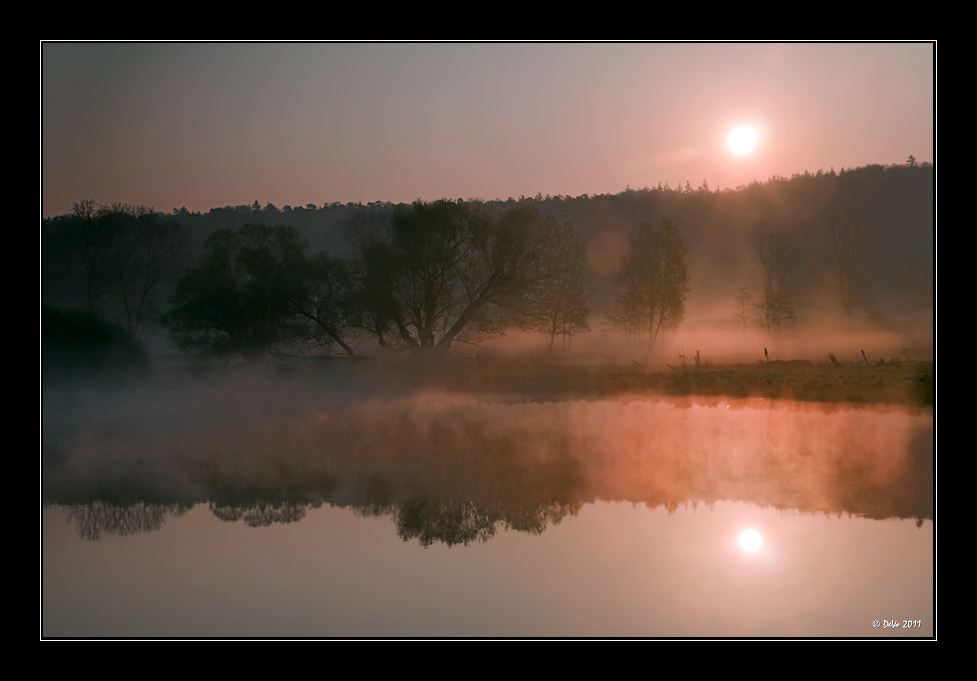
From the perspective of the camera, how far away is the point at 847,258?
9867mm

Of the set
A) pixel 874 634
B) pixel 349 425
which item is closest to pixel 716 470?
pixel 874 634

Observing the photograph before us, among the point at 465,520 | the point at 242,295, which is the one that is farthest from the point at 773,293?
the point at 242,295

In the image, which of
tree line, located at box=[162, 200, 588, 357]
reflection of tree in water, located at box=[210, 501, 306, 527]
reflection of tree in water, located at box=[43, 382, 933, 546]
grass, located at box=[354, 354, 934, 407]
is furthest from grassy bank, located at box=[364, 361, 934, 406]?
reflection of tree in water, located at box=[210, 501, 306, 527]

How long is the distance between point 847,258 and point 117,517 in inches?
404

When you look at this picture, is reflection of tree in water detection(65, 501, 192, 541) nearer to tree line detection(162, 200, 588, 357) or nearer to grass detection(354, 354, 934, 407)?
tree line detection(162, 200, 588, 357)

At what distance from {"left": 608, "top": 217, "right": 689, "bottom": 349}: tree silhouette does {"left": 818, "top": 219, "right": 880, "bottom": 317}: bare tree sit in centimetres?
221

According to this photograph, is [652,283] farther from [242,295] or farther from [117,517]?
[117,517]

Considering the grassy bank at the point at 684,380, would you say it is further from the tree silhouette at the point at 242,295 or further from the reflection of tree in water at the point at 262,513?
the reflection of tree in water at the point at 262,513

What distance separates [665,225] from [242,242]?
612cm

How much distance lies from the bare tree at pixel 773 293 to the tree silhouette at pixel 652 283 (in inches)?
43.0

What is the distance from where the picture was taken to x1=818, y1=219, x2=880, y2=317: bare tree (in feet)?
31.7

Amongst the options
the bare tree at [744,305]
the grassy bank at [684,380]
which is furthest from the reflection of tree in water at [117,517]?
the bare tree at [744,305]

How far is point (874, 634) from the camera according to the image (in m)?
5.72
